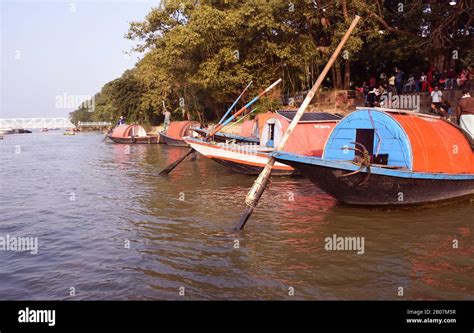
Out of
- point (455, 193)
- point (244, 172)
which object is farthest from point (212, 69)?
point (455, 193)

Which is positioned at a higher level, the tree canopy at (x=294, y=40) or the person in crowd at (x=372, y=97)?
the tree canopy at (x=294, y=40)

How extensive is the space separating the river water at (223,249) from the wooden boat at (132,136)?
26.1m

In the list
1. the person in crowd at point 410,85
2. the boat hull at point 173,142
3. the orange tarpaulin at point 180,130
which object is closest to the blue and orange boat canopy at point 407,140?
the person in crowd at point 410,85

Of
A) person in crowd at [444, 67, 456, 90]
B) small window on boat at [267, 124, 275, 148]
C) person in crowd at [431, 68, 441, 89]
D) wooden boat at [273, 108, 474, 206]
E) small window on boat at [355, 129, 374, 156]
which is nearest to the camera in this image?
wooden boat at [273, 108, 474, 206]

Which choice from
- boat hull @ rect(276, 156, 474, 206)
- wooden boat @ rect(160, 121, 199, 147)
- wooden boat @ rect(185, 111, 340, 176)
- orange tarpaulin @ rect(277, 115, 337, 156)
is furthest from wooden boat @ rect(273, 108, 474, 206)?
wooden boat @ rect(160, 121, 199, 147)

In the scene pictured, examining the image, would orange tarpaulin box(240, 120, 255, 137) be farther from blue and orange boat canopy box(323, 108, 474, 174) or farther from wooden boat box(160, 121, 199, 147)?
blue and orange boat canopy box(323, 108, 474, 174)

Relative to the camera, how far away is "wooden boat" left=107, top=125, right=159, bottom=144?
136ft

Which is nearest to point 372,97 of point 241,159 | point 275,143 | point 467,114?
point 275,143

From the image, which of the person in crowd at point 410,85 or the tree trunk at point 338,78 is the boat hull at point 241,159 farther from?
the tree trunk at point 338,78

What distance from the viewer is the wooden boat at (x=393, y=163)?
1089 cm

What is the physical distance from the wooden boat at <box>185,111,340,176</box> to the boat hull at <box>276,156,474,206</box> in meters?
5.77

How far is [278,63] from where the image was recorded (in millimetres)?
34281

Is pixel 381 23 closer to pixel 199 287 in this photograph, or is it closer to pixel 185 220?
pixel 185 220

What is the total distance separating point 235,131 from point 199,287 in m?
26.6
